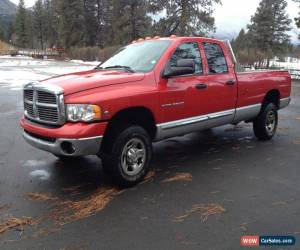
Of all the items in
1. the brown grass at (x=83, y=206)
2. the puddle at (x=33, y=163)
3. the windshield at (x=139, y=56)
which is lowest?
the brown grass at (x=83, y=206)

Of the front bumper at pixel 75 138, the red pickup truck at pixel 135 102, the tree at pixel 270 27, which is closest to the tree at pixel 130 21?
the tree at pixel 270 27

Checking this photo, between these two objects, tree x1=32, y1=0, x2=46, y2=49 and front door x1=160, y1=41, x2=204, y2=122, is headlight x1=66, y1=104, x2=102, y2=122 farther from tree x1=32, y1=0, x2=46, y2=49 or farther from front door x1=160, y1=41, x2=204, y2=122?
tree x1=32, y1=0, x2=46, y2=49

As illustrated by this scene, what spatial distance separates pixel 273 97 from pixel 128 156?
415 centimetres

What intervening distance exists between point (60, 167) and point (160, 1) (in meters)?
38.6

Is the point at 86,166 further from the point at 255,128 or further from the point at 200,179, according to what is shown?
the point at 255,128

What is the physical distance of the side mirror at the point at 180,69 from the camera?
18.0 feet

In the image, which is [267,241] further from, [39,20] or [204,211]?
[39,20]

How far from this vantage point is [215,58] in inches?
261

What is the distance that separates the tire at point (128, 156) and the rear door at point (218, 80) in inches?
54.4


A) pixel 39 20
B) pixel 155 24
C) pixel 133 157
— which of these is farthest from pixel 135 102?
pixel 39 20

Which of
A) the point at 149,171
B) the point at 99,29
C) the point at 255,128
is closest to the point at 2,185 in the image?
the point at 149,171

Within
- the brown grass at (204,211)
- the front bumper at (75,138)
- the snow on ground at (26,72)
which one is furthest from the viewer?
the snow on ground at (26,72)

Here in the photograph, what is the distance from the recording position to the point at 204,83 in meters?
6.15

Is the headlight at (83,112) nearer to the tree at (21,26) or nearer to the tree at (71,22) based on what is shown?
the tree at (71,22)
